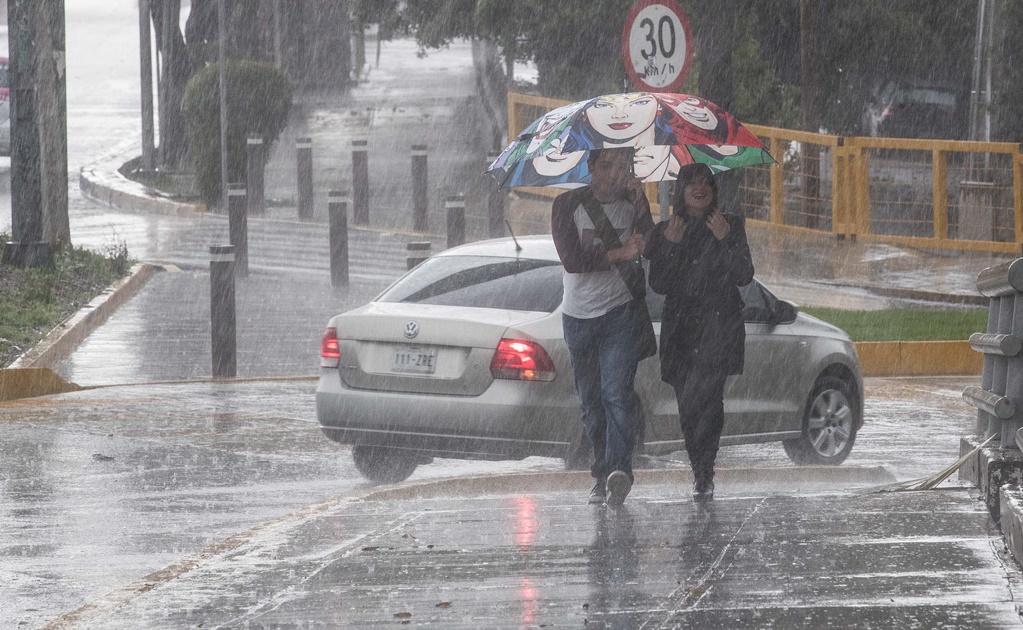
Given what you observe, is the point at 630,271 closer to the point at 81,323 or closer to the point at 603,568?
the point at 603,568

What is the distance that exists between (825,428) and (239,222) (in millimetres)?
9227

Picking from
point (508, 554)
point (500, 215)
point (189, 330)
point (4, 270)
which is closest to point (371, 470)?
point (508, 554)

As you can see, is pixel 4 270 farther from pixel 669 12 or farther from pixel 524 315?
pixel 524 315

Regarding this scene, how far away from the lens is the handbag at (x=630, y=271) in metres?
7.28

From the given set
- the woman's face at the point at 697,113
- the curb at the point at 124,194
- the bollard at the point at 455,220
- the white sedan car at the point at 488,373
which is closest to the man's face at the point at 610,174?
the woman's face at the point at 697,113

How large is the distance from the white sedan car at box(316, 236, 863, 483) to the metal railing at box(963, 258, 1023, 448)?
1945 millimetres

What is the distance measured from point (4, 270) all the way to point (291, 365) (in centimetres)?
383

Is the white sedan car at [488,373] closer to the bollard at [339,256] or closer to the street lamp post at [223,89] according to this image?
the bollard at [339,256]

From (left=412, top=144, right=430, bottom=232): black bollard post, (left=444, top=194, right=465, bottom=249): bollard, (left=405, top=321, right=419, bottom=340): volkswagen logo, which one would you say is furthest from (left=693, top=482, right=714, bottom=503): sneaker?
(left=412, top=144, right=430, bottom=232): black bollard post

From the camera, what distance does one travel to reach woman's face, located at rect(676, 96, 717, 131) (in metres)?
7.55

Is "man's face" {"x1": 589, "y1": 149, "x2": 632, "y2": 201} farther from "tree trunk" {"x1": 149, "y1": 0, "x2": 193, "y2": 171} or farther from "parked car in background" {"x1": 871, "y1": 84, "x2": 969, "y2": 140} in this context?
"parked car in background" {"x1": 871, "y1": 84, "x2": 969, "y2": 140}

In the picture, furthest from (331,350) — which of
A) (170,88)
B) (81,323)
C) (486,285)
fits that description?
(170,88)

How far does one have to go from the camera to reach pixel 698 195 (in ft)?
24.4

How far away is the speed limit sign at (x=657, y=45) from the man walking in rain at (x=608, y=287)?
5249 mm
